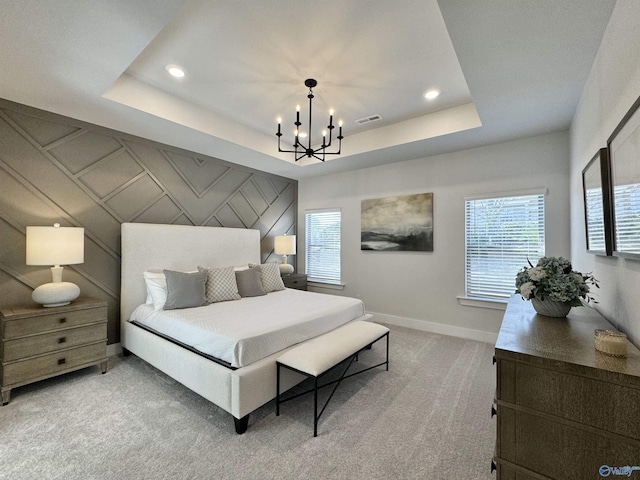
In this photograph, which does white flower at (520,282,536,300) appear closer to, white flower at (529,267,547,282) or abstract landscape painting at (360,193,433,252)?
white flower at (529,267,547,282)

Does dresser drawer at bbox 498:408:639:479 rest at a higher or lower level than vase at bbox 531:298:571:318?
lower

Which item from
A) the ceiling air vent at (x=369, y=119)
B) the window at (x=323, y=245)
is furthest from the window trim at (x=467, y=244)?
the window at (x=323, y=245)

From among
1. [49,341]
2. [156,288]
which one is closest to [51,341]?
[49,341]

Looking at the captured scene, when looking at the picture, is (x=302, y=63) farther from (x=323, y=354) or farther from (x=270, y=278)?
A: (x=270, y=278)

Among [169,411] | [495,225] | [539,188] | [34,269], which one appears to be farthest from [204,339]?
[539,188]

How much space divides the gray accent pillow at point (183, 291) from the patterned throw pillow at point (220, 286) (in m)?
0.15

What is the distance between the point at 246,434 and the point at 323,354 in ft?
2.51

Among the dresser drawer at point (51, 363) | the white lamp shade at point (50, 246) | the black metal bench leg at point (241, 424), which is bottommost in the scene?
the black metal bench leg at point (241, 424)

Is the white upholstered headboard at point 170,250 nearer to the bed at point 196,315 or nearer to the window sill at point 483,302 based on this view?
the bed at point 196,315

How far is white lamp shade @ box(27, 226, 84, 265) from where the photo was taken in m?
2.49

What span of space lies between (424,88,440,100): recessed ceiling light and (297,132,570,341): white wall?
4.14ft

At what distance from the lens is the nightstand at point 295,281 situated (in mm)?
4926

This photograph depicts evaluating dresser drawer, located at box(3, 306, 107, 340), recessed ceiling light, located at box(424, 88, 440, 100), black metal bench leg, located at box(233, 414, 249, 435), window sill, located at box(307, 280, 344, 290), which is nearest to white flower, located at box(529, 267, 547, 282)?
recessed ceiling light, located at box(424, 88, 440, 100)

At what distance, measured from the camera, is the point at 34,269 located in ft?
9.12
